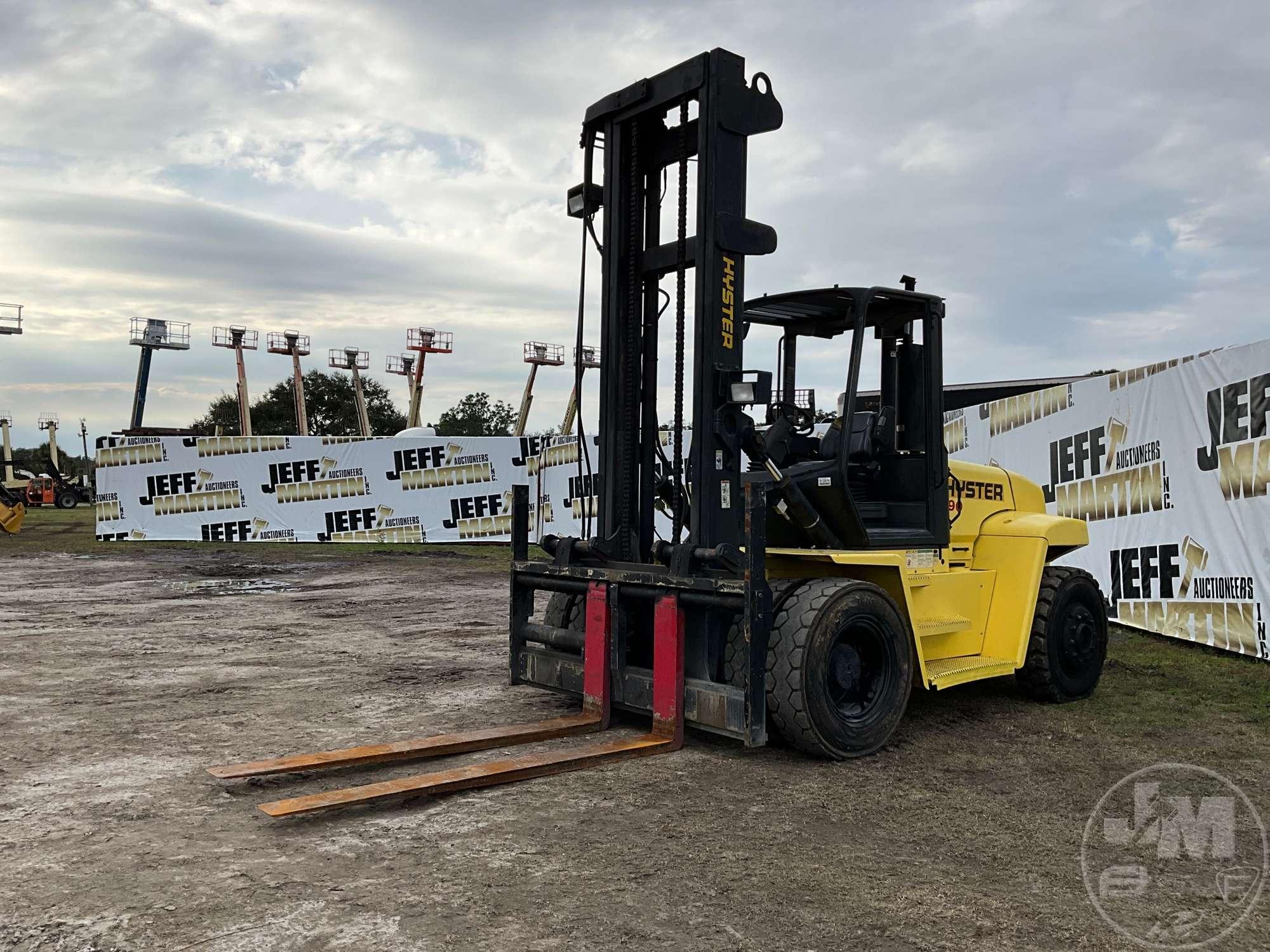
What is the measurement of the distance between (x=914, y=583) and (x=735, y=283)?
7.18 feet

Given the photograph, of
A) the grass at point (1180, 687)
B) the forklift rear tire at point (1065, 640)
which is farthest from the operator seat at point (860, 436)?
the grass at point (1180, 687)

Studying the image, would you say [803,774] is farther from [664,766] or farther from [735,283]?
[735,283]

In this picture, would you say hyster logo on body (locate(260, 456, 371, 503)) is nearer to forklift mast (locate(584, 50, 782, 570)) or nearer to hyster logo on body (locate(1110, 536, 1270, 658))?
hyster logo on body (locate(1110, 536, 1270, 658))

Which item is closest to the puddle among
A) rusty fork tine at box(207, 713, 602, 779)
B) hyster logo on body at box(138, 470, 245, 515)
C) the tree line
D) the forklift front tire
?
rusty fork tine at box(207, 713, 602, 779)

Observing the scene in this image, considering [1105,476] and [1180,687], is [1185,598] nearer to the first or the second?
[1105,476]

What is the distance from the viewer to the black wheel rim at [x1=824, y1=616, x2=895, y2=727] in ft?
19.5

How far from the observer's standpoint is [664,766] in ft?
18.6

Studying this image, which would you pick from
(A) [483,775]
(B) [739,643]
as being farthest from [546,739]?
(B) [739,643]

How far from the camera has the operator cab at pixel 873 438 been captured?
6.36 meters

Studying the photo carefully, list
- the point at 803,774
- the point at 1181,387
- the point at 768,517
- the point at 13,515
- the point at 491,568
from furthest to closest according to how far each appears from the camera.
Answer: the point at 13,515
the point at 491,568
the point at 1181,387
the point at 768,517
the point at 803,774

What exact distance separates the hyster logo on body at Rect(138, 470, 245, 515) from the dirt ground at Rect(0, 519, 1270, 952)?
17.8m

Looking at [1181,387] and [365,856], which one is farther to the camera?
[1181,387]

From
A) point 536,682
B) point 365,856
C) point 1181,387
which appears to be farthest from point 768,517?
point 1181,387

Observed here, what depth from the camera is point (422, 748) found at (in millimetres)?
5715
